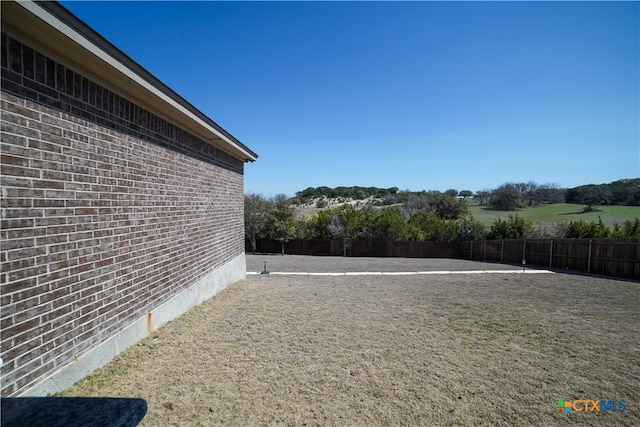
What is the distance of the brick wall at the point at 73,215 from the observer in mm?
2332

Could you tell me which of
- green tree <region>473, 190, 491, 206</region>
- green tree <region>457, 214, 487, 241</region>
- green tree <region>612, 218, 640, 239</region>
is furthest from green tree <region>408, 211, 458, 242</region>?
green tree <region>473, 190, 491, 206</region>

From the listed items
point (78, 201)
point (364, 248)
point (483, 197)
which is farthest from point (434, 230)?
point (483, 197)

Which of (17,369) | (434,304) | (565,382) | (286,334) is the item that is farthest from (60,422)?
(434,304)

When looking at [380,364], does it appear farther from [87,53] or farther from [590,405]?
[87,53]

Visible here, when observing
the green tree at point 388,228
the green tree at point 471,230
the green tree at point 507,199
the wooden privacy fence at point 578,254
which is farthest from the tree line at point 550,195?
the wooden privacy fence at point 578,254

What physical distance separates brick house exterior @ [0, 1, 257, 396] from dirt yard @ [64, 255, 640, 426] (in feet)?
1.76

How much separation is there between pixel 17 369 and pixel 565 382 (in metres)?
5.57

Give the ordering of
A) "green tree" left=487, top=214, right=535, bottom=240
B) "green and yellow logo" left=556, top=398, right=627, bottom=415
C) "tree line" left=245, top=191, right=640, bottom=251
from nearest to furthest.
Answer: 1. "green and yellow logo" left=556, top=398, right=627, bottom=415
2. "green tree" left=487, top=214, right=535, bottom=240
3. "tree line" left=245, top=191, right=640, bottom=251

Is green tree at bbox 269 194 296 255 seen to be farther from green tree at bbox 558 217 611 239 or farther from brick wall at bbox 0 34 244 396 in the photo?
green tree at bbox 558 217 611 239

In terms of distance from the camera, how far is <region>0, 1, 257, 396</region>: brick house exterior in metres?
2.33

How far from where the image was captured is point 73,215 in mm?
2910

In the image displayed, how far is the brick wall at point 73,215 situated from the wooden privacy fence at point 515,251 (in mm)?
15238

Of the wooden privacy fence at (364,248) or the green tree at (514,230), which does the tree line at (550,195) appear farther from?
the green tree at (514,230)

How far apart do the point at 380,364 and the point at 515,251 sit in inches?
636
